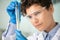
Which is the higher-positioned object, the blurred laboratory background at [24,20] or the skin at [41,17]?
the skin at [41,17]

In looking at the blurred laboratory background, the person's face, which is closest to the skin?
the person's face

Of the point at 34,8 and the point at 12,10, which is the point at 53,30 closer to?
the point at 34,8

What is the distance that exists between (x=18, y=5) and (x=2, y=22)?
60cm

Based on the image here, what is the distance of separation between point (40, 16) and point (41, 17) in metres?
0.01

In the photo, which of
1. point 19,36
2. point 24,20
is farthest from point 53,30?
point 24,20

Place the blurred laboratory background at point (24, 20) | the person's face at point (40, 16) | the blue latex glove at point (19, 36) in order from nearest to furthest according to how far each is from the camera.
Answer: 1. the person's face at point (40, 16)
2. the blue latex glove at point (19, 36)
3. the blurred laboratory background at point (24, 20)

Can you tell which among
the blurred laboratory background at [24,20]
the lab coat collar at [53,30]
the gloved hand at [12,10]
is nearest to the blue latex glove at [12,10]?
the gloved hand at [12,10]

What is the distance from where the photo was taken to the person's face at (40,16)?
1242mm

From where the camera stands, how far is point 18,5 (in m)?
1.56

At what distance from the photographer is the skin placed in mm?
1242

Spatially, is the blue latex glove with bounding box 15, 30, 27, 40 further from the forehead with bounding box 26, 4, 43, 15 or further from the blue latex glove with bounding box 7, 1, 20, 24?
the forehead with bounding box 26, 4, 43, 15

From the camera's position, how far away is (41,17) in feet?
4.10

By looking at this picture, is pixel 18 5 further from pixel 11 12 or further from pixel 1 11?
pixel 1 11

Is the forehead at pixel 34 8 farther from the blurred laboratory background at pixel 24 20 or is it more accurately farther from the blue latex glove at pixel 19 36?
the blurred laboratory background at pixel 24 20
